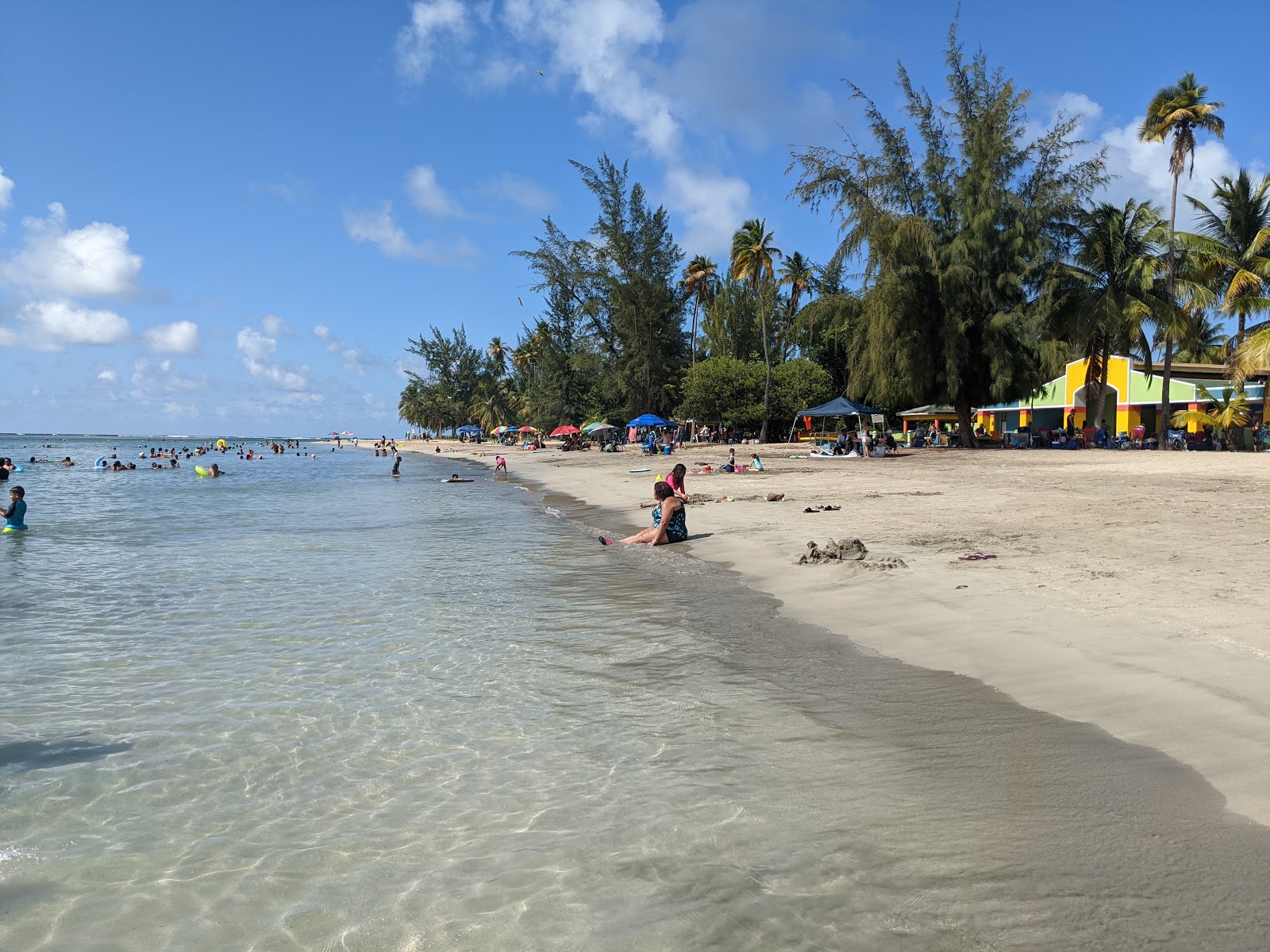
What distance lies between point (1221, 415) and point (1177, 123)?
426 inches

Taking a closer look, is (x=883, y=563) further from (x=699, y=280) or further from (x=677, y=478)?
(x=699, y=280)

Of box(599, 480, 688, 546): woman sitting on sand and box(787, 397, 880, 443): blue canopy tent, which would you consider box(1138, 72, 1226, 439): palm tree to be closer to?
box(787, 397, 880, 443): blue canopy tent

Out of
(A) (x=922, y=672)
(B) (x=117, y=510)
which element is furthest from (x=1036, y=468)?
(B) (x=117, y=510)

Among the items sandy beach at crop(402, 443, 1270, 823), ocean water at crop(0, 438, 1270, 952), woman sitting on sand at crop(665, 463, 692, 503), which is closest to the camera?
ocean water at crop(0, 438, 1270, 952)

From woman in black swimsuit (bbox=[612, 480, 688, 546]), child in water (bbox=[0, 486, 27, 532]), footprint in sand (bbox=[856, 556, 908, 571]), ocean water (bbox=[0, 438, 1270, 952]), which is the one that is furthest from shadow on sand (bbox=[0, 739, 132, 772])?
child in water (bbox=[0, 486, 27, 532])

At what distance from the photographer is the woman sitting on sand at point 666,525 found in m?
12.6

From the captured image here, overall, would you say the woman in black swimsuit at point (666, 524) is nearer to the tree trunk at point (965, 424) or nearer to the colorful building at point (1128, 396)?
the tree trunk at point (965, 424)

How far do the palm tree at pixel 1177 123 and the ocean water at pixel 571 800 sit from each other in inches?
1241

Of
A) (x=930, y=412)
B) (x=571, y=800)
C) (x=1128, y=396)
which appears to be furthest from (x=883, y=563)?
(x=930, y=412)

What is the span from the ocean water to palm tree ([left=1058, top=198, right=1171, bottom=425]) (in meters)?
29.9

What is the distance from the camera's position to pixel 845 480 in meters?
21.3

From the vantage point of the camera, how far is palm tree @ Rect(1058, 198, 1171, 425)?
1241 inches

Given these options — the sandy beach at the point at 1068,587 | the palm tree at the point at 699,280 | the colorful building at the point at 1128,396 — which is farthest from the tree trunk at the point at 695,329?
the sandy beach at the point at 1068,587

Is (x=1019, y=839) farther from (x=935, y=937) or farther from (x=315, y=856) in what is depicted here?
(x=315, y=856)
